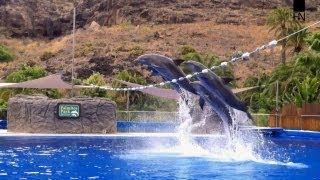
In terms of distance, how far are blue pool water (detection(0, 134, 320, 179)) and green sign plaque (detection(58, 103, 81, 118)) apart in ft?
6.05

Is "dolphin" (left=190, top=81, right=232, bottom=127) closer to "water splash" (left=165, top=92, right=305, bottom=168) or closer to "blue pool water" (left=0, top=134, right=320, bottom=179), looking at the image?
"water splash" (left=165, top=92, right=305, bottom=168)

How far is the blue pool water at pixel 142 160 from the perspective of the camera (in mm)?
12406

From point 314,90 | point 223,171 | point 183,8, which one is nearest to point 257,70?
point 183,8

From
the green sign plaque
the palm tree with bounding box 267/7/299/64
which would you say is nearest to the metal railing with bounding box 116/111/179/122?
the green sign plaque

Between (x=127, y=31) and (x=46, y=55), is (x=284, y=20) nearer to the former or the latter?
(x=127, y=31)

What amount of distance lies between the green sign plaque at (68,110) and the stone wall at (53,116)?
16 cm

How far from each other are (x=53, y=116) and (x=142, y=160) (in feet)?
32.4

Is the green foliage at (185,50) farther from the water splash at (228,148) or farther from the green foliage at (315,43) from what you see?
the water splash at (228,148)

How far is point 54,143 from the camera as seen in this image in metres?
21.1

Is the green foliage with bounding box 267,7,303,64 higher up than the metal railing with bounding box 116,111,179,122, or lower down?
higher up

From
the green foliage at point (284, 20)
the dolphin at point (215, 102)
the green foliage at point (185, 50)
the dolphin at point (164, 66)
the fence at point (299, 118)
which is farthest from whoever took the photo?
the green foliage at point (185, 50)

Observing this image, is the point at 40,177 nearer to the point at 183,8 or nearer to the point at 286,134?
the point at 286,134

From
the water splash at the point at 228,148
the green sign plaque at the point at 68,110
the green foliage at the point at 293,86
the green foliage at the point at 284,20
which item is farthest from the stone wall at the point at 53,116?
the green foliage at the point at 284,20

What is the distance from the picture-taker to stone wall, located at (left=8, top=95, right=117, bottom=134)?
2416 centimetres
